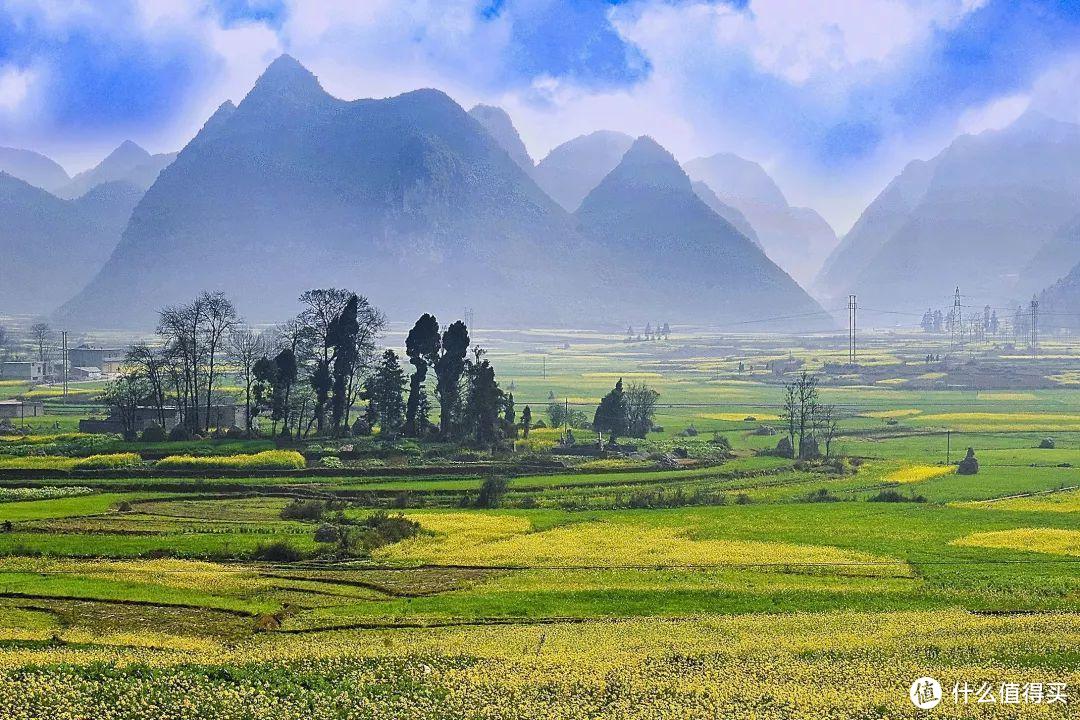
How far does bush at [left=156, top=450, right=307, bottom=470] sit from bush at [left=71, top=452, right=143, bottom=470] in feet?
4.51

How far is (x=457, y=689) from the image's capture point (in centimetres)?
2300

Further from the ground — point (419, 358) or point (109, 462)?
point (419, 358)

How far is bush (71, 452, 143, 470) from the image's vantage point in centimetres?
5766

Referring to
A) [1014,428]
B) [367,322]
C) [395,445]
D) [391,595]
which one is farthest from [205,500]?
[1014,428]

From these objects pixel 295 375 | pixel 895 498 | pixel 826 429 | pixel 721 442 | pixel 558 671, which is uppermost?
pixel 295 375

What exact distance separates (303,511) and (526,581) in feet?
48.7

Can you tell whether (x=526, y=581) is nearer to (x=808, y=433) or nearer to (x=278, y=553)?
(x=278, y=553)

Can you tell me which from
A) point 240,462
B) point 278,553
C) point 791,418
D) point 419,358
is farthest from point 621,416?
point 278,553

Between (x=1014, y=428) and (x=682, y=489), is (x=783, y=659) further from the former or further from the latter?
(x=1014, y=428)

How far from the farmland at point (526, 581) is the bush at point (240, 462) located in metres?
0.15

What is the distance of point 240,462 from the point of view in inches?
2339

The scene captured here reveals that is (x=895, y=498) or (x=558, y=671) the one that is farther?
(x=895, y=498)

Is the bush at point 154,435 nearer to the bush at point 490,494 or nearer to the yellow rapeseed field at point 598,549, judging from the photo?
the bush at point 490,494

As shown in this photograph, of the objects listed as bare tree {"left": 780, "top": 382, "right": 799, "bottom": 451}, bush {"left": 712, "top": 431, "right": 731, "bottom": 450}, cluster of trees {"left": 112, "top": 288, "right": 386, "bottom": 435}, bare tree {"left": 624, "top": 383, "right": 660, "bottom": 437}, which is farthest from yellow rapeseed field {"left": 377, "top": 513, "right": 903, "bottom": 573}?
bare tree {"left": 624, "top": 383, "right": 660, "bottom": 437}
